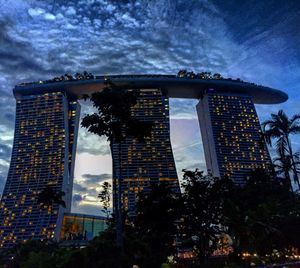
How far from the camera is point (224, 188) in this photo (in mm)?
52531

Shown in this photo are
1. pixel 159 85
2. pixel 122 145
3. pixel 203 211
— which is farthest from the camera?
pixel 159 85

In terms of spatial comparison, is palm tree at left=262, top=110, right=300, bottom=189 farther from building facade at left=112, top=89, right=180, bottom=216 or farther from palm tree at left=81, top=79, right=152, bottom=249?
building facade at left=112, top=89, right=180, bottom=216

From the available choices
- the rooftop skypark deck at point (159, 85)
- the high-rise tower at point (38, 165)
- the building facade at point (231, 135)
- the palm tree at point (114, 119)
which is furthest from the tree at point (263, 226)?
the rooftop skypark deck at point (159, 85)

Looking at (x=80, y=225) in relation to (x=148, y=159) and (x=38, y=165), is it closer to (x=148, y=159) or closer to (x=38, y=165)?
(x=38, y=165)

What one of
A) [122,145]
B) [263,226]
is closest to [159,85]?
[122,145]

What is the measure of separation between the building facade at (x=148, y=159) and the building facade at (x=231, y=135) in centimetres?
1616

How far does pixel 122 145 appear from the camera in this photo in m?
128

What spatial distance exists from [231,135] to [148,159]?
32.5 m

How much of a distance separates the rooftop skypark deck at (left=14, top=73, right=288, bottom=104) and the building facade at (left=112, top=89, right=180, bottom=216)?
311 inches

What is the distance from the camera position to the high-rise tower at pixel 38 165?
11238 cm

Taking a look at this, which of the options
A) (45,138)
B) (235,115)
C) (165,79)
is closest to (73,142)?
(45,138)

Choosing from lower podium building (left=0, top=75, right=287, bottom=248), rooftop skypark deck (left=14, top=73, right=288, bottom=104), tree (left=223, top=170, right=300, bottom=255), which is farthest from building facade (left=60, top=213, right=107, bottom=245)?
tree (left=223, top=170, right=300, bottom=255)

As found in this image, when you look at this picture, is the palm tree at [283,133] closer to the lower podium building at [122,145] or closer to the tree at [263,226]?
the tree at [263,226]

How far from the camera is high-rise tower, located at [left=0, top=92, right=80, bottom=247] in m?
112
